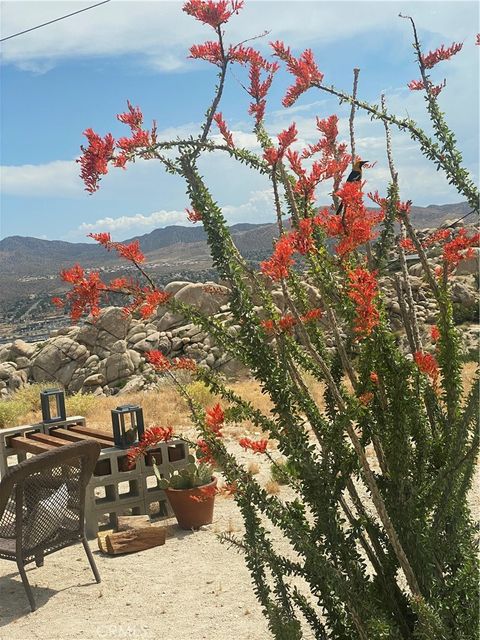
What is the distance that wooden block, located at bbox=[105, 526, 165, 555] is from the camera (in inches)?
218

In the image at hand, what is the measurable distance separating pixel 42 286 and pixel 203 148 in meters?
69.9

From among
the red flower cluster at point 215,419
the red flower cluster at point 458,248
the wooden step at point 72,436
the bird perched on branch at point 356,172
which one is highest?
the bird perched on branch at point 356,172

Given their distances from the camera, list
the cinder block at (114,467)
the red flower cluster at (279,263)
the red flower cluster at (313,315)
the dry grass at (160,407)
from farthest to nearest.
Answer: the dry grass at (160,407) → the cinder block at (114,467) → the red flower cluster at (313,315) → the red flower cluster at (279,263)

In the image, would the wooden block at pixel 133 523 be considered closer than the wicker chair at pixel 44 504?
No

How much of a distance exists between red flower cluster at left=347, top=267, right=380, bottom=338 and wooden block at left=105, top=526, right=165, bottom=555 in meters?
3.58

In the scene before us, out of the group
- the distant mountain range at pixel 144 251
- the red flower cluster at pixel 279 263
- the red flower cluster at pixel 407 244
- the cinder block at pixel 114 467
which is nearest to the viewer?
the red flower cluster at pixel 279 263

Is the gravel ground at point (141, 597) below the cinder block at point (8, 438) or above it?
below

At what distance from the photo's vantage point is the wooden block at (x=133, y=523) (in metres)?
5.74

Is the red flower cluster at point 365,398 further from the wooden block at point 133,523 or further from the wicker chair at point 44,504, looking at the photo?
the wooden block at point 133,523

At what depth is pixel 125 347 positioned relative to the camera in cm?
2139

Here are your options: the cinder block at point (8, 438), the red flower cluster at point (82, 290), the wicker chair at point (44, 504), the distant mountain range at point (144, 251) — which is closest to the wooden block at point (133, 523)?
the wicker chair at point (44, 504)

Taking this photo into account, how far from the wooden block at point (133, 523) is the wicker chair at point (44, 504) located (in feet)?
2.49

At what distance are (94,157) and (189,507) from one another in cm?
397

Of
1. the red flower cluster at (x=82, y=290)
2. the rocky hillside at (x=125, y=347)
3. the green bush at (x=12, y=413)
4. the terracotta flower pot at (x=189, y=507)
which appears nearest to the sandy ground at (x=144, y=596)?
the terracotta flower pot at (x=189, y=507)
